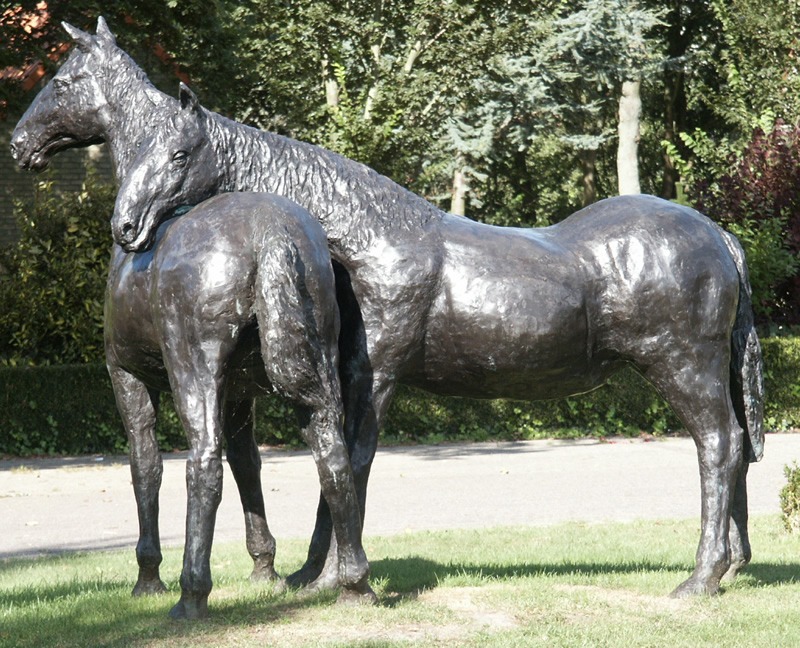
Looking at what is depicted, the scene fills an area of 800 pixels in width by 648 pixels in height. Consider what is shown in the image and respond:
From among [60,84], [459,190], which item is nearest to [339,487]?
[60,84]

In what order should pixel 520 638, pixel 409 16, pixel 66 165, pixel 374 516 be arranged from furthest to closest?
1. pixel 66 165
2. pixel 409 16
3. pixel 374 516
4. pixel 520 638

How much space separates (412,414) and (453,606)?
10.4m

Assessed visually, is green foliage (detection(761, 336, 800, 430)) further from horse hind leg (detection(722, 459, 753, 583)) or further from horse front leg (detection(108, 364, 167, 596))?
horse front leg (detection(108, 364, 167, 596))

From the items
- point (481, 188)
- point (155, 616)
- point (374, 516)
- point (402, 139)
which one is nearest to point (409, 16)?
point (402, 139)

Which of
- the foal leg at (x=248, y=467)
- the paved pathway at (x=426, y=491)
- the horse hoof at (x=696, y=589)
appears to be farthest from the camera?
the paved pathway at (x=426, y=491)

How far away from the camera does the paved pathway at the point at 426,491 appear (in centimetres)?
988

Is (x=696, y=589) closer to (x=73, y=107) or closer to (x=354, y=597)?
(x=354, y=597)

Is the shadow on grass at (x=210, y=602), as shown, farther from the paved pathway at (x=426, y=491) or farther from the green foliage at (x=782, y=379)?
the green foliage at (x=782, y=379)

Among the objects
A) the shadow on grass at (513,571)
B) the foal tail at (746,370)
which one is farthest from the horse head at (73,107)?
the foal tail at (746,370)

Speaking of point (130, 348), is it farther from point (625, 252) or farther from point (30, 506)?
point (30, 506)

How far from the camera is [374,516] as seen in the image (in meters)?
10.3

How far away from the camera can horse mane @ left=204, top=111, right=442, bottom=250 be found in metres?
5.49

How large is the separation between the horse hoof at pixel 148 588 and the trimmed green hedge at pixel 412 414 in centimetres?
875

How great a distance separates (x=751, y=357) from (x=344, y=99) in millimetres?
10471
